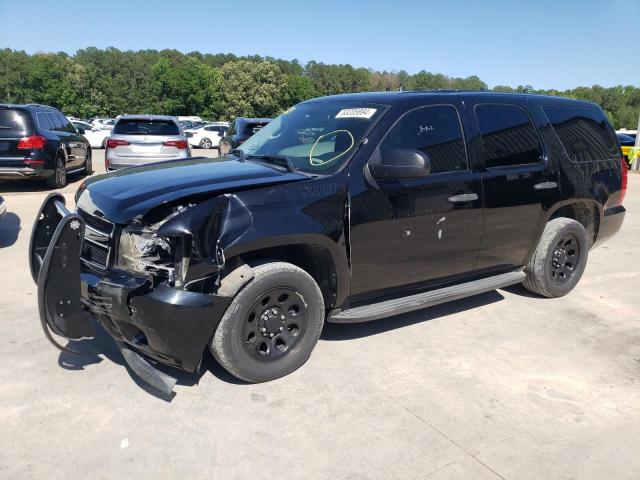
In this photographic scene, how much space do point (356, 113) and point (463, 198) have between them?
107cm

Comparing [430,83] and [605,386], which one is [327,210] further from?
[430,83]

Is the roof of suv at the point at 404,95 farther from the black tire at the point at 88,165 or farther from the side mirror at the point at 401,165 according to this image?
the black tire at the point at 88,165

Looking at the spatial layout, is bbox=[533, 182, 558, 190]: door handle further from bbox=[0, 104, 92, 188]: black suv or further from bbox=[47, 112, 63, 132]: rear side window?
bbox=[47, 112, 63, 132]: rear side window

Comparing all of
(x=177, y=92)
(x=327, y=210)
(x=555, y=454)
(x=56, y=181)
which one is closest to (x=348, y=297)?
(x=327, y=210)

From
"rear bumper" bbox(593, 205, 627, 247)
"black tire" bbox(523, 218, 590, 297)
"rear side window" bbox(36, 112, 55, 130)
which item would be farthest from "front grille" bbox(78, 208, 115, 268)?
"rear side window" bbox(36, 112, 55, 130)

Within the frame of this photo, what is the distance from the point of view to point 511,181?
4.54m

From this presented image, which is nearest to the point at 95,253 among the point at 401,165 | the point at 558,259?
the point at 401,165

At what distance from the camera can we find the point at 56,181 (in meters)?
11.5

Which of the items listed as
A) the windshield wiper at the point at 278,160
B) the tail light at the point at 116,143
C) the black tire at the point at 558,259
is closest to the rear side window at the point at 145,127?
the tail light at the point at 116,143

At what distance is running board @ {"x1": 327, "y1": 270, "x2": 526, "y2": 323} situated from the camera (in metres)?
3.80

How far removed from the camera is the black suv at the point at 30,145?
10.2 metres

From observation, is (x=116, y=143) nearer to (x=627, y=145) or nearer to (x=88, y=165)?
(x=88, y=165)

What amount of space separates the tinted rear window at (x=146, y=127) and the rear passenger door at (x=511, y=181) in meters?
8.37

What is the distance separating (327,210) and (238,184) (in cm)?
61
